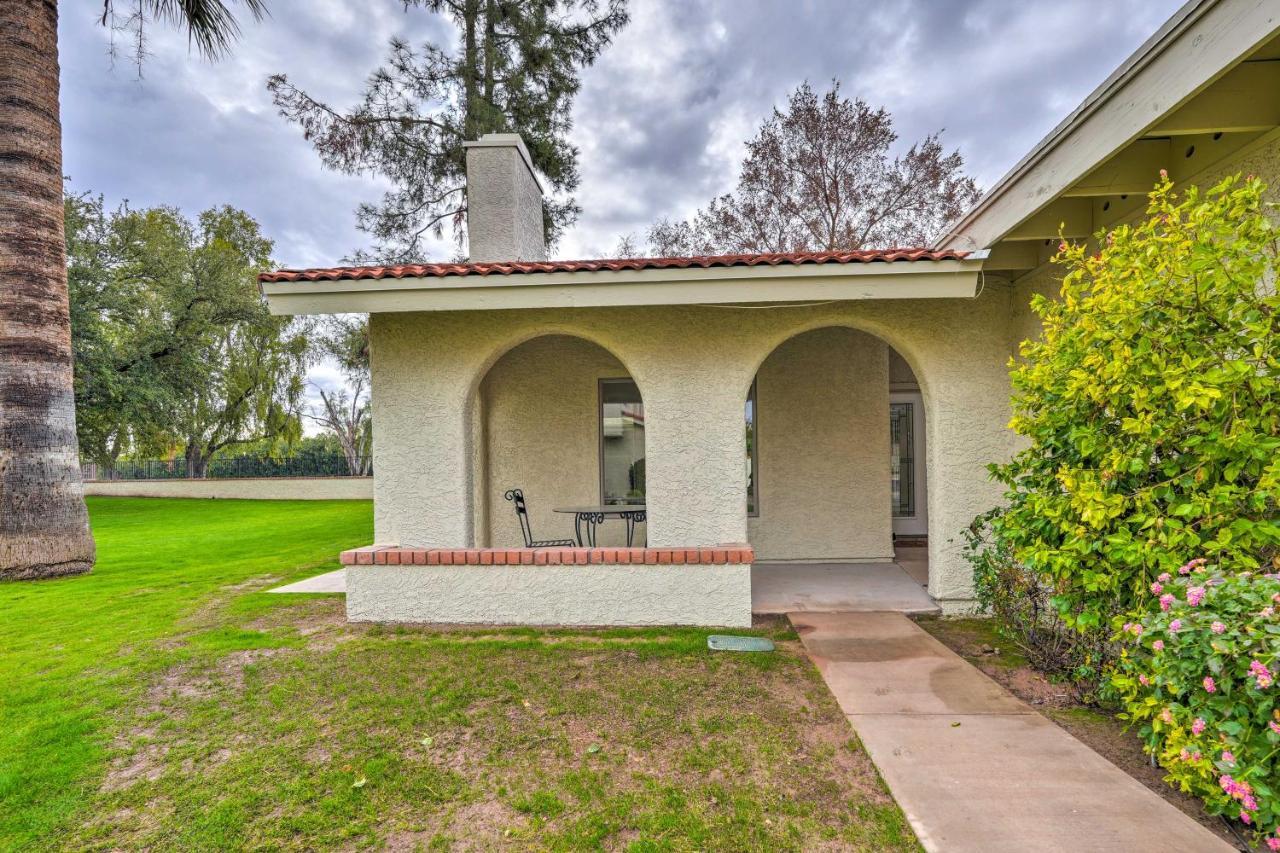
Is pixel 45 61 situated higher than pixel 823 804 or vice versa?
pixel 45 61

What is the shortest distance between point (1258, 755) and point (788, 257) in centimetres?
472

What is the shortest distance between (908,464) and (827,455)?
8.52 feet

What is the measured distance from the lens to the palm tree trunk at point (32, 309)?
28.6 ft

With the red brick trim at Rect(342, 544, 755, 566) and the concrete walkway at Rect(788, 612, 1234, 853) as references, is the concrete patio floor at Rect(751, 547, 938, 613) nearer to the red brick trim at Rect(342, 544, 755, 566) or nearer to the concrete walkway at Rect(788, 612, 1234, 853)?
the red brick trim at Rect(342, 544, 755, 566)

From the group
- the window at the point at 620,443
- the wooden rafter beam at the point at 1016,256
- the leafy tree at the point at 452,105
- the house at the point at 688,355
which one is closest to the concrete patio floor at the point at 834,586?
the house at the point at 688,355

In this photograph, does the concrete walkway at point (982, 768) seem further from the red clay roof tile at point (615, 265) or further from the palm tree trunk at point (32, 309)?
the palm tree trunk at point (32, 309)

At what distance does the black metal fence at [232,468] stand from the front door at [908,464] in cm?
2716

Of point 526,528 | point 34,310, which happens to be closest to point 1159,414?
point 526,528

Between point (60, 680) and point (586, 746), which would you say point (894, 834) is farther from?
point (60, 680)

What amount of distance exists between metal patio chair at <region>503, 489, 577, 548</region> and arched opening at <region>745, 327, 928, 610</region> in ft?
10.1

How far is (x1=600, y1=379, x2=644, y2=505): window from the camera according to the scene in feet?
30.6

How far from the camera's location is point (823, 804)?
3178mm

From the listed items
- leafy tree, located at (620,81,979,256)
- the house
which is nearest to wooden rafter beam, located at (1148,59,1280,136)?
the house

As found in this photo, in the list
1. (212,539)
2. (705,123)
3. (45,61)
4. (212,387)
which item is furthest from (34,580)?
(705,123)
